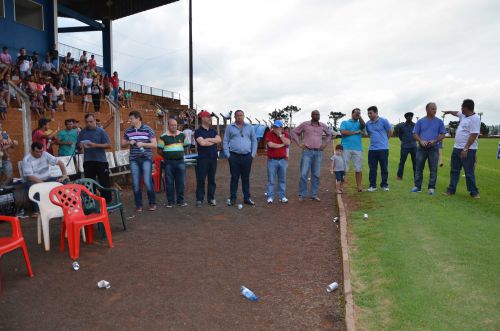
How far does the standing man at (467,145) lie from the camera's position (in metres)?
8.05

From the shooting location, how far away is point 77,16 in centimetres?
2389

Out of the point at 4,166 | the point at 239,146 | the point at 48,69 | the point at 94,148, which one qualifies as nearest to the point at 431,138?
the point at 239,146

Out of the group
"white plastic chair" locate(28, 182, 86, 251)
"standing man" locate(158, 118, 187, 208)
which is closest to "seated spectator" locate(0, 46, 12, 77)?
"standing man" locate(158, 118, 187, 208)

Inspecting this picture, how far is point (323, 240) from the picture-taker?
20.8 feet

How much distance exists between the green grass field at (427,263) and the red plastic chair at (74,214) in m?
3.54

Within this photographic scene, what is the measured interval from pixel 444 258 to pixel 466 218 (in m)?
2.16

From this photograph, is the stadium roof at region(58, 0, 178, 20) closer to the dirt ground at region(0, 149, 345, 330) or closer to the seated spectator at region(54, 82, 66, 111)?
Answer: the seated spectator at region(54, 82, 66, 111)

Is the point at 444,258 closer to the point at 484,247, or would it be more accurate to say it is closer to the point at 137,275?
the point at 484,247

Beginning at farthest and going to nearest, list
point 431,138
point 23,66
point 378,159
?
1. point 23,66
2. point 378,159
3. point 431,138

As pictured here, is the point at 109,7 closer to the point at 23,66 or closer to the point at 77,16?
the point at 77,16

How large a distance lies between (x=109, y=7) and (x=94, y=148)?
22.0 meters

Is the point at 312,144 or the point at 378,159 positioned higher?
the point at 312,144

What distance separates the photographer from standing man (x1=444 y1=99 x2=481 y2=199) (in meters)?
8.05

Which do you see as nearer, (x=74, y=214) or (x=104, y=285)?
(x=104, y=285)
